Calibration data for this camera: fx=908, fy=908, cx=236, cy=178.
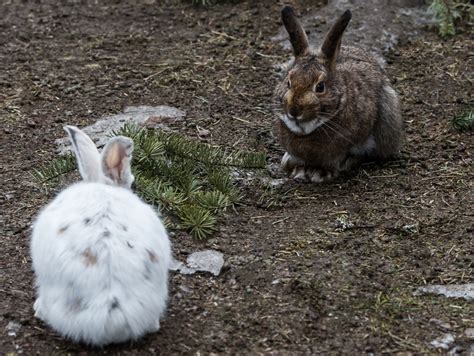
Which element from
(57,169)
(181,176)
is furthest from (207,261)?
(57,169)

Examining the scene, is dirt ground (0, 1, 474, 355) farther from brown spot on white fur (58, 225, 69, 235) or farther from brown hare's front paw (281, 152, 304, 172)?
brown spot on white fur (58, 225, 69, 235)

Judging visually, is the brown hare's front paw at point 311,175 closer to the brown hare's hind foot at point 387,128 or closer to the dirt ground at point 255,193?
the dirt ground at point 255,193

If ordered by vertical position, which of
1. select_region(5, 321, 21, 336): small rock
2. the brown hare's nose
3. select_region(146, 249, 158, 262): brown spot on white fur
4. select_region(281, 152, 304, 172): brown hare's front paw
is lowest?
select_region(281, 152, 304, 172): brown hare's front paw

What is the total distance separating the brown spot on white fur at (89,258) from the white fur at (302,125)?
2263 mm

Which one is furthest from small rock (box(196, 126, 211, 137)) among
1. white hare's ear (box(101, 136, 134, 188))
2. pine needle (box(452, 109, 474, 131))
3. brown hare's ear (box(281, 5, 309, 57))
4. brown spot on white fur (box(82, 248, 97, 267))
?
brown spot on white fur (box(82, 248, 97, 267))

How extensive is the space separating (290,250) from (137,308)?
1.40m

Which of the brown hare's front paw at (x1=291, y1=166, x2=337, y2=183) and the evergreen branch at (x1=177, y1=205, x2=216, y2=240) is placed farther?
the brown hare's front paw at (x1=291, y1=166, x2=337, y2=183)

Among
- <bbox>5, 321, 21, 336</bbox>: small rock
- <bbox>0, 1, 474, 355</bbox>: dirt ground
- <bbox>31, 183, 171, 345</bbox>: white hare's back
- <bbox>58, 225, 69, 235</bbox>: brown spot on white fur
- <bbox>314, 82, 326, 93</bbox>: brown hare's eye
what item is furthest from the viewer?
<bbox>314, 82, 326, 93</bbox>: brown hare's eye

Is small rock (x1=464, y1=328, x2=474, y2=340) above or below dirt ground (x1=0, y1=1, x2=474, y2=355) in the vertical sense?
above

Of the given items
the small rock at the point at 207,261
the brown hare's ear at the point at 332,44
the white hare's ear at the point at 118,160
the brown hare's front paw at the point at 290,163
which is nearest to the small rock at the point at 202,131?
the brown hare's front paw at the point at 290,163

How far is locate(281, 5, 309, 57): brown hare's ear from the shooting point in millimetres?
5969

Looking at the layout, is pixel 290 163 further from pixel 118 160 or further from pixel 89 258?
pixel 89 258

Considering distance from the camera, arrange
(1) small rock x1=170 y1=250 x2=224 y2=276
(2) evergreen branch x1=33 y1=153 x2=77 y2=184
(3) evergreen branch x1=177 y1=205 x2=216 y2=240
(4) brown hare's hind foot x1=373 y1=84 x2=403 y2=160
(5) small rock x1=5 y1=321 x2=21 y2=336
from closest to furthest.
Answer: (5) small rock x1=5 y1=321 x2=21 y2=336 < (1) small rock x1=170 y1=250 x2=224 y2=276 < (3) evergreen branch x1=177 y1=205 x2=216 y2=240 < (2) evergreen branch x1=33 y1=153 x2=77 y2=184 < (4) brown hare's hind foot x1=373 y1=84 x2=403 y2=160

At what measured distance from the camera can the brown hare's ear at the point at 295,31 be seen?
19.6 ft
